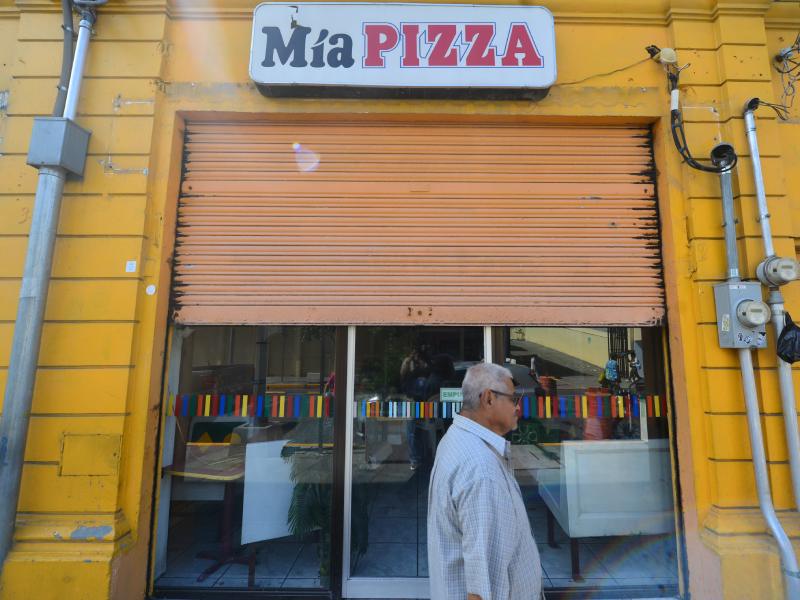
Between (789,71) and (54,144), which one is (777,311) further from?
(54,144)

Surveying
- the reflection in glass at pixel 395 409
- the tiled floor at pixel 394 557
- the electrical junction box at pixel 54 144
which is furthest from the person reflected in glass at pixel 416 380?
the electrical junction box at pixel 54 144

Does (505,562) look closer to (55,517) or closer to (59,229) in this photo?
(55,517)

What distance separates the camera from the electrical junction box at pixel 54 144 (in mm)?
3084

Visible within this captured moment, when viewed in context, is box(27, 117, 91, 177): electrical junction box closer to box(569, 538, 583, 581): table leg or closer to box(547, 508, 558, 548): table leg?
box(547, 508, 558, 548): table leg

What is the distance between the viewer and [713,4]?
3.62 m

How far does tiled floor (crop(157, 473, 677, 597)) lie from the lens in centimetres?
336

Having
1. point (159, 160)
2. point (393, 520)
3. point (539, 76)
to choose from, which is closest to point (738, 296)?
point (539, 76)

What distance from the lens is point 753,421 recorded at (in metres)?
2.94

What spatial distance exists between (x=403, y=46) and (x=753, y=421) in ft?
12.7

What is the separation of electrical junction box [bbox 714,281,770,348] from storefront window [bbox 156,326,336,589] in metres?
2.98

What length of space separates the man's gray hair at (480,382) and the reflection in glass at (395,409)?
1556 millimetres

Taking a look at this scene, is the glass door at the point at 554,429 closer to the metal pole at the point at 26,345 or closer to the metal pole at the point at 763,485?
the metal pole at the point at 763,485

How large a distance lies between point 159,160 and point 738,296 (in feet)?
15.0

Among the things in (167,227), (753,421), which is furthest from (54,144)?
(753,421)
